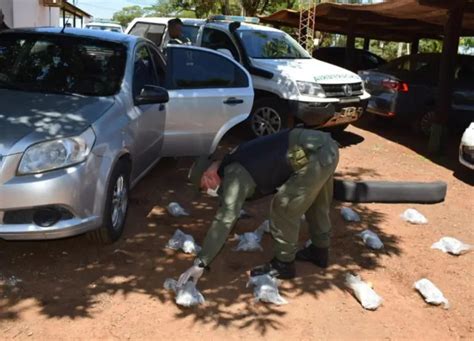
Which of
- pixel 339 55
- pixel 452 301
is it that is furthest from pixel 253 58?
pixel 339 55

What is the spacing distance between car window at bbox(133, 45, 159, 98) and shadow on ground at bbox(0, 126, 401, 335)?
119 cm

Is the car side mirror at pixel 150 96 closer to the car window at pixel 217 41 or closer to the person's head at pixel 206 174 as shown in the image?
the person's head at pixel 206 174

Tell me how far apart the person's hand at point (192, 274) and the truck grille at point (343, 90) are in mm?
4988

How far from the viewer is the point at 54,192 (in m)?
3.56

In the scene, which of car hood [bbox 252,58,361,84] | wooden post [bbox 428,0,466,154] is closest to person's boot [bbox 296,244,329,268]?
car hood [bbox 252,58,361,84]

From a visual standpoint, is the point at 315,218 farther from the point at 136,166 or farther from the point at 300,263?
the point at 136,166

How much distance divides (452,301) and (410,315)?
0.47 metres

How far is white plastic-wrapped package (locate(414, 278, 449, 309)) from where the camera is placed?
12.6ft

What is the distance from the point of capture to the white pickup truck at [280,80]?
7926 mm

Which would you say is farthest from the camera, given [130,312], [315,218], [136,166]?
[136,166]

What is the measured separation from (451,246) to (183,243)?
2.33 meters

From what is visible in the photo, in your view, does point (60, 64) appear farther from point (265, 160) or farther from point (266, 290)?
point (266, 290)

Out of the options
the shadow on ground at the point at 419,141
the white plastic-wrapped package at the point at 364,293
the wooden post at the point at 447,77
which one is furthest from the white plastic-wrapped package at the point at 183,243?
the wooden post at the point at 447,77

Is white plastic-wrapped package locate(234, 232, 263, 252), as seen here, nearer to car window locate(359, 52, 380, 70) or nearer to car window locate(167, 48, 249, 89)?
car window locate(167, 48, 249, 89)
